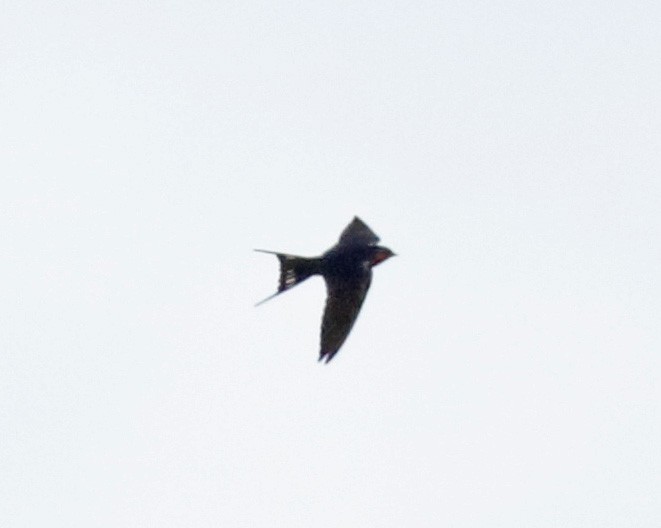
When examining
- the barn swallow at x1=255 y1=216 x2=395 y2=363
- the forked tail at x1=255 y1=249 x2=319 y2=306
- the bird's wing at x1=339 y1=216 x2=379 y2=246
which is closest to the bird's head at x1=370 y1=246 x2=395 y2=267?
the barn swallow at x1=255 y1=216 x2=395 y2=363

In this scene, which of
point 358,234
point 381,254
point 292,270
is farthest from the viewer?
point 358,234

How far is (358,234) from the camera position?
31703 millimetres

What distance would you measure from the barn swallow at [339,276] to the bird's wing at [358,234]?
0.05 metres

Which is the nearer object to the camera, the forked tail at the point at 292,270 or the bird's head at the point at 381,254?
the forked tail at the point at 292,270

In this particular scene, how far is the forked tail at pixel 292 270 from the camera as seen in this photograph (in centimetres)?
2830

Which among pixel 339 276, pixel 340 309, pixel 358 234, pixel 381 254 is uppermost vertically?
pixel 358 234

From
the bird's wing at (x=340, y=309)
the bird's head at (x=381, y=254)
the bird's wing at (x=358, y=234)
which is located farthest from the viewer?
the bird's wing at (x=358, y=234)

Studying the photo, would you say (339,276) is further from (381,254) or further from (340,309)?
(381,254)

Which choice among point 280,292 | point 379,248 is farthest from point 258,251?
point 379,248

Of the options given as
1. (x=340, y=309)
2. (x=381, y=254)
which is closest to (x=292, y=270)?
(x=340, y=309)

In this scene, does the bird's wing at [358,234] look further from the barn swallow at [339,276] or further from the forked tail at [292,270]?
the forked tail at [292,270]

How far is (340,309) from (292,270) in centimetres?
112

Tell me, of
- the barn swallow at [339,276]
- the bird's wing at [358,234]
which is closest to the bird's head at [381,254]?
the barn swallow at [339,276]

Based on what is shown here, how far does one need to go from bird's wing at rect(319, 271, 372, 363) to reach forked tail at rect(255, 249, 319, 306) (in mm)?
570
